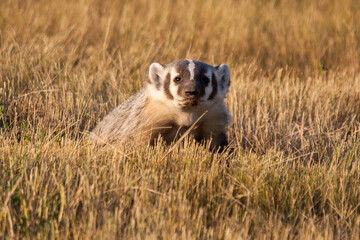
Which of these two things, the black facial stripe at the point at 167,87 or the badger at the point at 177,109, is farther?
the black facial stripe at the point at 167,87

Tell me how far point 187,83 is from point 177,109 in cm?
36

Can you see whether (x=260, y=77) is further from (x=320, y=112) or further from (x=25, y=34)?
(x=25, y=34)

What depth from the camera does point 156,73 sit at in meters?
5.04

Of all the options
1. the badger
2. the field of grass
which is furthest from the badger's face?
the field of grass

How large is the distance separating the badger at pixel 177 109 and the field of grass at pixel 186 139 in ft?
0.67

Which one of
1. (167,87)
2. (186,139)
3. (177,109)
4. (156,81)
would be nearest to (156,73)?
(156,81)

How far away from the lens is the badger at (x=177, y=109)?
4.70m

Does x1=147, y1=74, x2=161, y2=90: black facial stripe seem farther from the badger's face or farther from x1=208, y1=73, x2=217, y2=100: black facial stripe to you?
x1=208, y1=73, x2=217, y2=100: black facial stripe

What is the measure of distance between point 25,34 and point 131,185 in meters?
5.50

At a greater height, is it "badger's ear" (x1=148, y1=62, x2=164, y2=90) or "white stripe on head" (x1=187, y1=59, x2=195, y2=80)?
"white stripe on head" (x1=187, y1=59, x2=195, y2=80)

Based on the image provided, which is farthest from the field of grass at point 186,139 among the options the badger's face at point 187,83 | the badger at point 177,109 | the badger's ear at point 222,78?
the badger's ear at point 222,78

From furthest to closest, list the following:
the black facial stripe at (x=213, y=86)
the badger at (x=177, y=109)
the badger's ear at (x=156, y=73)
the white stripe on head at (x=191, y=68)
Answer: the badger's ear at (x=156, y=73), the black facial stripe at (x=213, y=86), the badger at (x=177, y=109), the white stripe on head at (x=191, y=68)

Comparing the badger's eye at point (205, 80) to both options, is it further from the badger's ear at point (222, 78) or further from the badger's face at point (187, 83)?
the badger's ear at point (222, 78)

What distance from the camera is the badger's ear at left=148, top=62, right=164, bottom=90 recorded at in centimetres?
501
